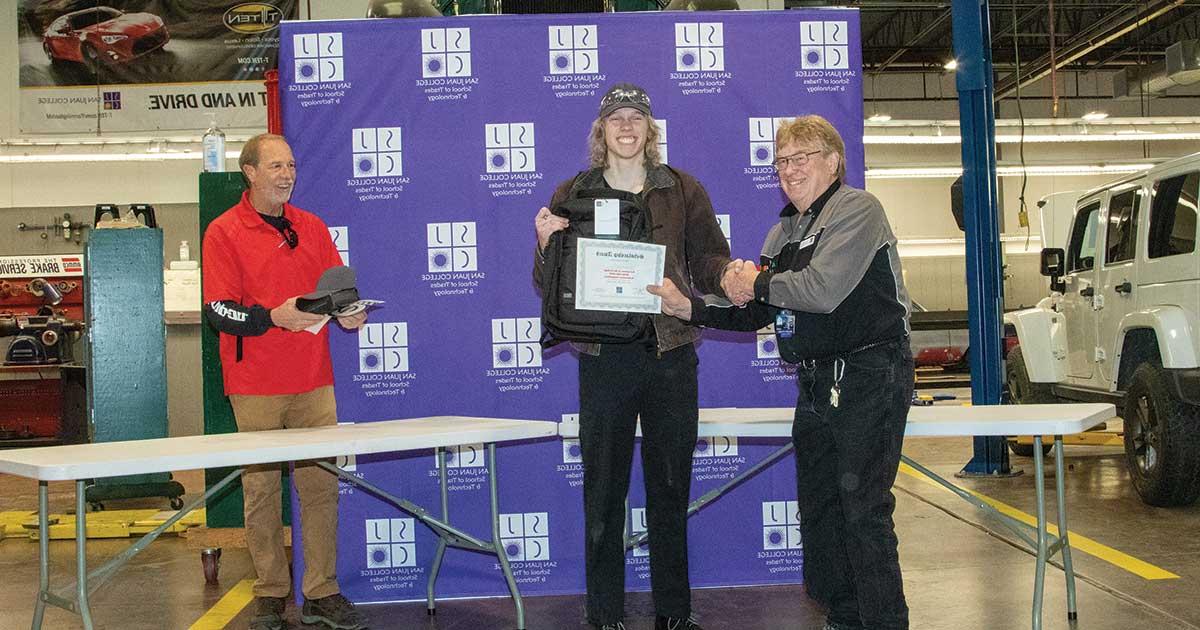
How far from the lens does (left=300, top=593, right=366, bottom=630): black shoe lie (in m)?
4.17

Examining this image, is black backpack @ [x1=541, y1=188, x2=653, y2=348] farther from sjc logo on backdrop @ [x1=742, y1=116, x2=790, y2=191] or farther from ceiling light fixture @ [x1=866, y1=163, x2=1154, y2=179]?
ceiling light fixture @ [x1=866, y1=163, x2=1154, y2=179]

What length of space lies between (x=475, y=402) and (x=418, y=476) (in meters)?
0.41

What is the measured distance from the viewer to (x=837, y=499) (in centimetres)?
349

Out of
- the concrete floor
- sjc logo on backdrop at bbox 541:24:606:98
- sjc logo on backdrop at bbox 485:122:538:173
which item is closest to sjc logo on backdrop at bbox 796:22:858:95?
sjc logo on backdrop at bbox 541:24:606:98

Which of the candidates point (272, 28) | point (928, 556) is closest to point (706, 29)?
point (928, 556)

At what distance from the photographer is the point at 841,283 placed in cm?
311

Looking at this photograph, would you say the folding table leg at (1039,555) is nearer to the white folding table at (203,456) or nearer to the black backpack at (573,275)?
the black backpack at (573,275)

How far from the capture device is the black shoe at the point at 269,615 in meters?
4.17

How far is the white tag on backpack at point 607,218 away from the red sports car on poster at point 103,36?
32.9 ft

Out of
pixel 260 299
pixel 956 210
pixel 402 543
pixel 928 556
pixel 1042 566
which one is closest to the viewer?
pixel 1042 566

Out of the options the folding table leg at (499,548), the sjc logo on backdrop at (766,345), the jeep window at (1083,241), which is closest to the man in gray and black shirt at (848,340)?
the folding table leg at (499,548)

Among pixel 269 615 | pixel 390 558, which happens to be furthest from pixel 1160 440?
pixel 269 615

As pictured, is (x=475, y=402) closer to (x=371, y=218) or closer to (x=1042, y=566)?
(x=371, y=218)

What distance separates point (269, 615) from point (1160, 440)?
5.22 meters
